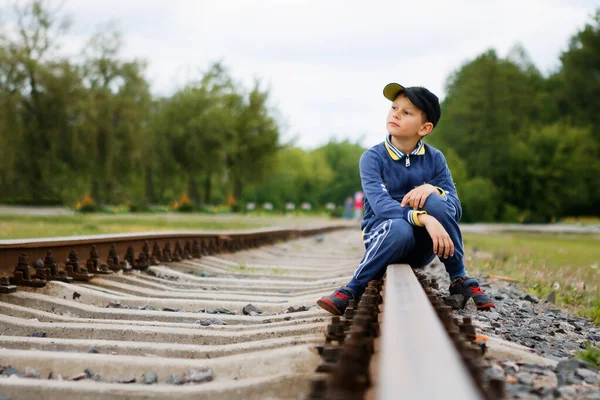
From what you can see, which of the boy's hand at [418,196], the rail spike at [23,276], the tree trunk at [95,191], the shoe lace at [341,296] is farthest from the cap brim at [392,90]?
the tree trunk at [95,191]

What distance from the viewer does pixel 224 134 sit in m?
41.3

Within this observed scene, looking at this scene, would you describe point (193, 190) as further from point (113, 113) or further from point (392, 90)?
point (392, 90)

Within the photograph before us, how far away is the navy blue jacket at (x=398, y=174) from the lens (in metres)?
3.61

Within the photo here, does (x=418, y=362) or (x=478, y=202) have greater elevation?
(x=478, y=202)

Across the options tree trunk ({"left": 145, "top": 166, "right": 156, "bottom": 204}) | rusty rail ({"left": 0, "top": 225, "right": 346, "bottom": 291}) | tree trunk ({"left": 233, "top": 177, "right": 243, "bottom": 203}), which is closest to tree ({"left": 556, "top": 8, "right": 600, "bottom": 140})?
tree trunk ({"left": 233, "top": 177, "right": 243, "bottom": 203})

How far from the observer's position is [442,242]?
331cm

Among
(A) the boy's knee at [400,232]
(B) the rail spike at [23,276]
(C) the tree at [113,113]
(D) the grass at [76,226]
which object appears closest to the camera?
(A) the boy's knee at [400,232]

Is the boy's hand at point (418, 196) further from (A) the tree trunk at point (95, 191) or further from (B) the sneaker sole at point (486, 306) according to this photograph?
(A) the tree trunk at point (95, 191)

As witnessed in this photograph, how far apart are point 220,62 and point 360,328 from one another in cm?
5077

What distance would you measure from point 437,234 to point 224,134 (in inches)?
1522

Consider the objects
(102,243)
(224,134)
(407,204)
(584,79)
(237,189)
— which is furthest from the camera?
(584,79)

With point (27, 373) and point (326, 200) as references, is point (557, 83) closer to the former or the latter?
point (326, 200)

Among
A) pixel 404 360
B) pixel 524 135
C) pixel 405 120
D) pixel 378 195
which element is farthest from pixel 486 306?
pixel 524 135

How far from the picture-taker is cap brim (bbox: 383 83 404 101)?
11.7 feet
